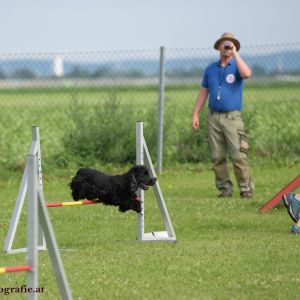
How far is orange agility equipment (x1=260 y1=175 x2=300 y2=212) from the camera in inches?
419

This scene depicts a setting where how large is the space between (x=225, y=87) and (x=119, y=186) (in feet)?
13.4

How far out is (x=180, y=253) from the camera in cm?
850

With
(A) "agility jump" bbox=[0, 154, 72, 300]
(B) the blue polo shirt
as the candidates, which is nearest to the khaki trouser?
(B) the blue polo shirt

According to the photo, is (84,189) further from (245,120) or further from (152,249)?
(245,120)

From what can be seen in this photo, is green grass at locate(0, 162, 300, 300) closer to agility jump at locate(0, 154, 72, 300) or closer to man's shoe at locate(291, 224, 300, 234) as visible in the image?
man's shoe at locate(291, 224, 300, 234)

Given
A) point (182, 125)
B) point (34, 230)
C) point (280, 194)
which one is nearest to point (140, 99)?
point (182, 125)

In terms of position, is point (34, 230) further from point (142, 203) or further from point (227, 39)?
point (227, 39)

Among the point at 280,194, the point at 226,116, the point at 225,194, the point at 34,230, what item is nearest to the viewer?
the point at 34,230

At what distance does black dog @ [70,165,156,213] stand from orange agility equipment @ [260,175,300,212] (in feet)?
7.80

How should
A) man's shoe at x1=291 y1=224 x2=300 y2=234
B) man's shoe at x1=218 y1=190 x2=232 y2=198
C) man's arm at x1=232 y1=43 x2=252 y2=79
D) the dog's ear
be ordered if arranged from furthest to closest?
man's shoe at x1=218 y1=190 x2=232 y2=198 < man's arm at x1=232 y1=43 x2=252 y2=79 < man's shoe at x1=291 y1=224 x2=300 y2=234 < the dog's ear

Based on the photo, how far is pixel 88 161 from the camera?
1568 centimetres

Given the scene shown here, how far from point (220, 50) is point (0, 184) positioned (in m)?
4.00

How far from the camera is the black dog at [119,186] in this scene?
870 centimetres

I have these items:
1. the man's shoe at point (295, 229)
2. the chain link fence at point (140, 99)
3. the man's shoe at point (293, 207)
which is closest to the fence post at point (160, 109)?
the chain link fence at point (140, 99)
